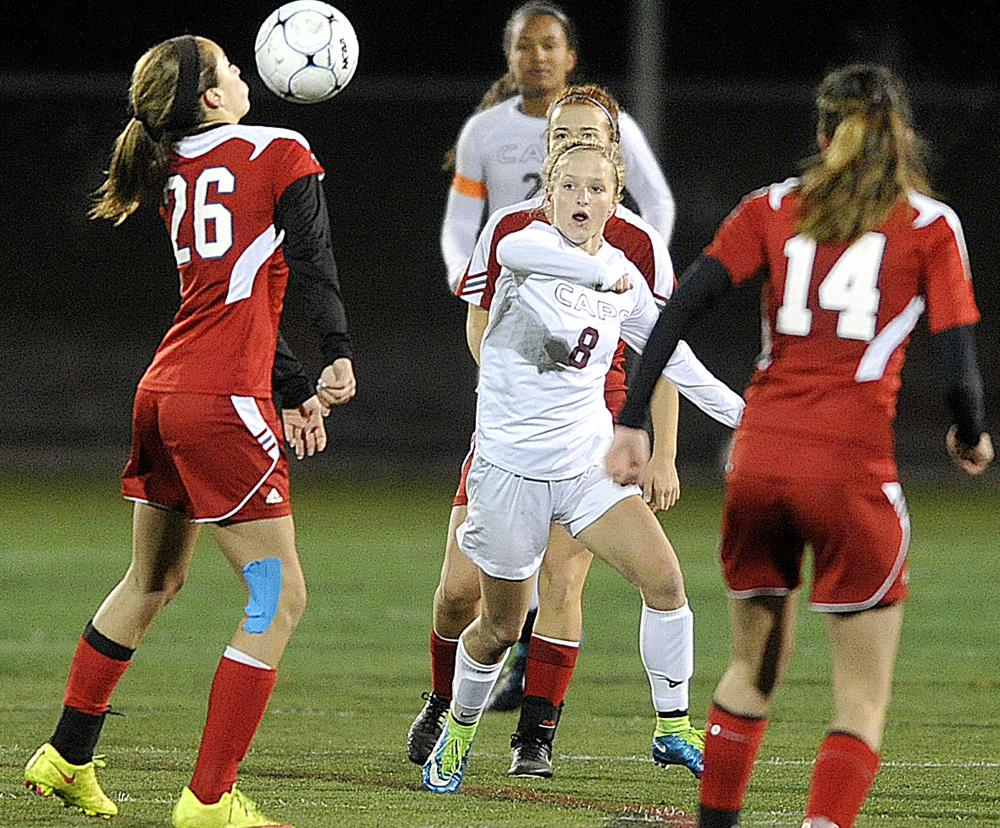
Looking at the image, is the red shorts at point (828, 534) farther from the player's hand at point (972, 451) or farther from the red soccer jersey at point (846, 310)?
the player's hand at point (972, 451)

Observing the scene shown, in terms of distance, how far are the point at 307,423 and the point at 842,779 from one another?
1.68 metres

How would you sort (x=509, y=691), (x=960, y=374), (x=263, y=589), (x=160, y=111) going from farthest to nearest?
(x=509, y=691), (x=160, y=111), (x=263, y=589), (x=960, y=374)

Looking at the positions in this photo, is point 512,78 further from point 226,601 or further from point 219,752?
point 226,601

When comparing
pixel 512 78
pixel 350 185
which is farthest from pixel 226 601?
pixel 350 185

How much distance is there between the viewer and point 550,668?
5574mm

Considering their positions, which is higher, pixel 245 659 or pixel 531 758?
pixel 245 659

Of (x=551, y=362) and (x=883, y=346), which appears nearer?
(x=883, y=346)

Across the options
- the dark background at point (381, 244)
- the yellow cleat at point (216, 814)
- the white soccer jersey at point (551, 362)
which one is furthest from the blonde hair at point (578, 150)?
the dark background at point (381, 244)

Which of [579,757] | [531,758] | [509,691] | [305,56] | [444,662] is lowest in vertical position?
[509,691]

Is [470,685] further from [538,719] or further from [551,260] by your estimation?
[551,260]

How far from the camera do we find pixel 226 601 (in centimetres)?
963

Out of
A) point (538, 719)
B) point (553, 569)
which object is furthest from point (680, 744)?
point (553, 569)

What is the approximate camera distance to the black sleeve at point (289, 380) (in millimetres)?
4738

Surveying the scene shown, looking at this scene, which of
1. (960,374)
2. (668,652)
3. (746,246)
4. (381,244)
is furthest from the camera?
(381,244)
